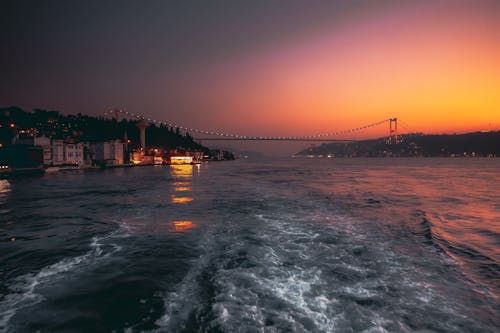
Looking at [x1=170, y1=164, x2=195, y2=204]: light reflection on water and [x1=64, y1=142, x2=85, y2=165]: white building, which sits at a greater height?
[x1=64, y1=142, x2=85, y2=165]: white building

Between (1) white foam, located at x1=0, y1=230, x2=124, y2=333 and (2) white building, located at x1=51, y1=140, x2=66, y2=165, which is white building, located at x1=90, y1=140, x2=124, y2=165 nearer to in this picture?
(2) white building, located at x1=51, y1=140, x2=66, y2=165

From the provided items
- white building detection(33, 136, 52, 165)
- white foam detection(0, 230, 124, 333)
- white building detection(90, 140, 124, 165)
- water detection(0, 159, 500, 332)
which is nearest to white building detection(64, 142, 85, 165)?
white building detection(33, 136, 52, 165)

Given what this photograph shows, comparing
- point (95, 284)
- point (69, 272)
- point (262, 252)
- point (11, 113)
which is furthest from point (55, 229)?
point (11, 113)

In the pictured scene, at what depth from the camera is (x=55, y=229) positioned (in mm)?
14320

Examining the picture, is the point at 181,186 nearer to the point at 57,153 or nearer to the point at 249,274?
the point at 249,274

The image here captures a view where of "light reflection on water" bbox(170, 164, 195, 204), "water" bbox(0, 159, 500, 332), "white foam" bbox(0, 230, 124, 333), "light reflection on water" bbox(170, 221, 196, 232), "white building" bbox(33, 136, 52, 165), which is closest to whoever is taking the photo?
"water" bbox(0, 159, 500, 332)

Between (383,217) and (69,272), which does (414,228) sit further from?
(69,272)

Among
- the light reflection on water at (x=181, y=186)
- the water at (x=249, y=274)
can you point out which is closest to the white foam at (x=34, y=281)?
the water at (x=249, y=274)

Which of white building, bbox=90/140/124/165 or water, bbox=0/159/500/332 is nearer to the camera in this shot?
water, bbox=0/159/500/332

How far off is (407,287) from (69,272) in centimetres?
1003

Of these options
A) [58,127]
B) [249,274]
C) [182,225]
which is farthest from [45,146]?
[249,274]

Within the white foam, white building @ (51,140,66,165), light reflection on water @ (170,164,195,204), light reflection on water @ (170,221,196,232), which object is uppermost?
white building @ (51,140,66,165)

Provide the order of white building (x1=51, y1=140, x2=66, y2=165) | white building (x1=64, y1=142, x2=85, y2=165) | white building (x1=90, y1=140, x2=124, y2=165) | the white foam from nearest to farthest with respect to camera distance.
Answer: the white foam, white building (x1=51, y1=140, x2=66, y2=165), white building (x1=64, y1=142, x2=85, y2=165), white building (x1=90, y1=140, x2=124, y2=165)

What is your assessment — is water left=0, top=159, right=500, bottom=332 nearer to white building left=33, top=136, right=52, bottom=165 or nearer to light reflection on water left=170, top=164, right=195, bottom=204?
light reflection on water left=170, top=164, right=195, bottom=204
